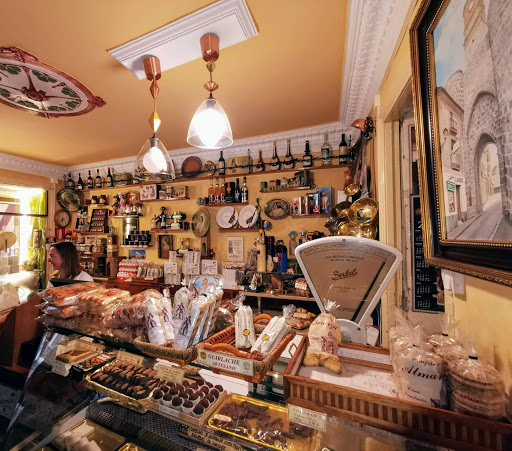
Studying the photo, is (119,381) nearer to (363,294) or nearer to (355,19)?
(363,294)

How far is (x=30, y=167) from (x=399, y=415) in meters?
6.43

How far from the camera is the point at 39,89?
2.34 m

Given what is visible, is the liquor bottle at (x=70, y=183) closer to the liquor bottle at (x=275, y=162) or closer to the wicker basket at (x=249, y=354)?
the liquor bottle at (x=275, y=162)

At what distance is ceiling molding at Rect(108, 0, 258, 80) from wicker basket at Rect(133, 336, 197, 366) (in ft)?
5.87

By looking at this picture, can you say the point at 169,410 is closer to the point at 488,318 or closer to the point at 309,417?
the point at 309,417

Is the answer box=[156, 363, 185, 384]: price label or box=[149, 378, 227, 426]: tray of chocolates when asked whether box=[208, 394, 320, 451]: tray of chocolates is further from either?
box=[156, 363, 185, 384]: price label

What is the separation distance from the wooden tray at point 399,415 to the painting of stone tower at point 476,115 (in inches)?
16.3

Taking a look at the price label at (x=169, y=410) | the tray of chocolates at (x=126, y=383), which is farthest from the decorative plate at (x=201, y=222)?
the price label at (x=169, y=410)

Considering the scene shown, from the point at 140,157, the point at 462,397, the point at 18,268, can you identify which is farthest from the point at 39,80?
the point at 18,268

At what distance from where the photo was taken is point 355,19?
1513 millimetres

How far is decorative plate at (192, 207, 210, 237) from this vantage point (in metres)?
4.12

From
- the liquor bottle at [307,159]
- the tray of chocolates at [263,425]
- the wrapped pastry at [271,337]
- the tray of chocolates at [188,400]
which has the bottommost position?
the tray of chocolates at [263,425]

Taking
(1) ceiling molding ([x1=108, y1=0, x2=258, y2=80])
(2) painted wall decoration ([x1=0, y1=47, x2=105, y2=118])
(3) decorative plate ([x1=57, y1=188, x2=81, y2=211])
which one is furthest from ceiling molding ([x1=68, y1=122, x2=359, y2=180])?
(1) ceiling molding ([x1=108, y1=0, x2=258, y2=80])

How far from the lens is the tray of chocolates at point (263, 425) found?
1.04 metres
